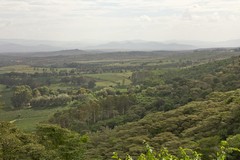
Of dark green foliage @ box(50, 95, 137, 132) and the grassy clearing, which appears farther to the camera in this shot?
the grassy clearing

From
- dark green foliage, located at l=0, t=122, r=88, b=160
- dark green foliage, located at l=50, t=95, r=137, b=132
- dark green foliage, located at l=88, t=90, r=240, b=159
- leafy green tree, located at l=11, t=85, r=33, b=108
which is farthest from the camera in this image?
leafy green tree, located at l=11, t=85, r=33, b=108

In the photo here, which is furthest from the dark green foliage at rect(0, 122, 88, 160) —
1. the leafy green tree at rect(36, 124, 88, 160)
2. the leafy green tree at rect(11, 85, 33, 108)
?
the leafy green tree at rect(11, 85, 33, 108)

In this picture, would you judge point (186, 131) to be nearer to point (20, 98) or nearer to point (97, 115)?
point (97, 115)

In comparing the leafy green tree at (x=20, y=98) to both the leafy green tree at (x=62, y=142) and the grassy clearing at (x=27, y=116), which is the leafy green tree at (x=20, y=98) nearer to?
the grassy clearing at (x=27, y=116)

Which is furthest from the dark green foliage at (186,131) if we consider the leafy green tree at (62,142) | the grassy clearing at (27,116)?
the grassy clearing at (27,116)

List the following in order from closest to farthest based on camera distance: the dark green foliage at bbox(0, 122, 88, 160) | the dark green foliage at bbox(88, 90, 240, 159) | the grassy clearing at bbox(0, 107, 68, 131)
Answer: the dark green foliage at bbox(0, 122, 88, 160) < the dark green foliage at bbox(88, 90, 240, 159) < the grassy clearing at bbox(0, 107, 68, 131)

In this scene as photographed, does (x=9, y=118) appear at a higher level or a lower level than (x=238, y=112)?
lower

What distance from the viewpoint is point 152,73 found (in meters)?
140

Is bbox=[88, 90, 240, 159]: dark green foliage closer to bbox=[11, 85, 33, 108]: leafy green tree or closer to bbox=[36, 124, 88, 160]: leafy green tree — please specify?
bbox=[36, 124, 88, 160]: leafy green tree

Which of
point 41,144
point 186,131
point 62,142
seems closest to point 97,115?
point 186,131

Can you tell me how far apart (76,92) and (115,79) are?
1395 inches

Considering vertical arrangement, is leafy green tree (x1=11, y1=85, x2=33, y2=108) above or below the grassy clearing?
above

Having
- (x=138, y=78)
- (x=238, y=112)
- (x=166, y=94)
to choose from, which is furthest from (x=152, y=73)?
(x=238, y=112)

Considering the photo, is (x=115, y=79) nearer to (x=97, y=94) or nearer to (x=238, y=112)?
(x=97, y=94)
